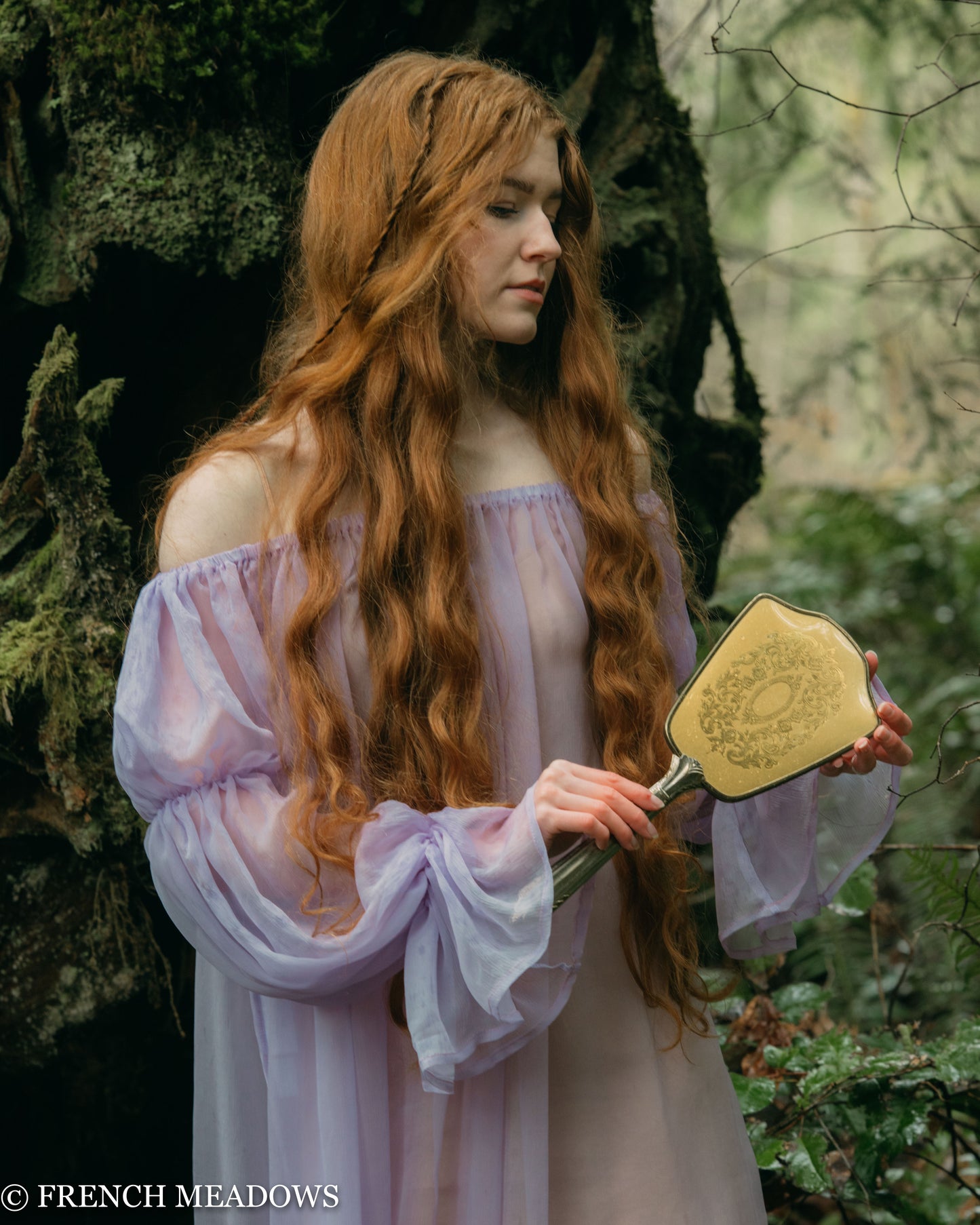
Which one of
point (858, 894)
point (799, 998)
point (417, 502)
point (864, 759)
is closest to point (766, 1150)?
point (799, 998)

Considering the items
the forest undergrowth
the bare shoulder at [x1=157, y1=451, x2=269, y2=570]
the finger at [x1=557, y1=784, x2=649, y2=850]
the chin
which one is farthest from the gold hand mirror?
the bare shoulder at [x1=157, y1=451, x2=269, y2=570]

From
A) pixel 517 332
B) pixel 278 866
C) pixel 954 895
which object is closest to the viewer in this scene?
pixel 278 866

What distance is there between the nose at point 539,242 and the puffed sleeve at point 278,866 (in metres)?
0.66

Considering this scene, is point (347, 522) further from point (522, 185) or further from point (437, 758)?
point (522, 185)

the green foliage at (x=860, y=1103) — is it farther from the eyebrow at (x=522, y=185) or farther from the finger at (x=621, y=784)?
the eyebrow at (x=522, y=185)

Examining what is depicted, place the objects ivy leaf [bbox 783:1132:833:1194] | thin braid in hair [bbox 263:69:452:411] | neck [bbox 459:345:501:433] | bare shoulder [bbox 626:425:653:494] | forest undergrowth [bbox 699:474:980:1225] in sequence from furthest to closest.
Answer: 1. forest undergrowth [bbox 699:474:980:1225]
2. ivy leaf [bbox 783:1132:833:1194]
3. bare shoulder [bbox 626:425:653:494]
4. neck [bbox 459:345:501:433]
5. thin braid in hair [bbox 263:69:452:411]

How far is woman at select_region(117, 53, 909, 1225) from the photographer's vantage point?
1.47m

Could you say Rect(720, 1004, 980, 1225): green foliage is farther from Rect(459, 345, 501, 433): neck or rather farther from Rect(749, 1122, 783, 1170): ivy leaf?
Rect(459, 345, 501, 433): neck

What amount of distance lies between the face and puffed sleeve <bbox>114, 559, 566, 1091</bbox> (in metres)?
0.56

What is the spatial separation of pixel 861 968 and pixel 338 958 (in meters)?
2.70

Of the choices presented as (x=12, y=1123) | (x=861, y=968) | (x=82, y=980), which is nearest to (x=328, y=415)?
(x=82, y=980)

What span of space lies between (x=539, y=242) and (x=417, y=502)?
A: 43 centimetres

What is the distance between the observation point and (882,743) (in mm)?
1577

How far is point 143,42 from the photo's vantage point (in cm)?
209
